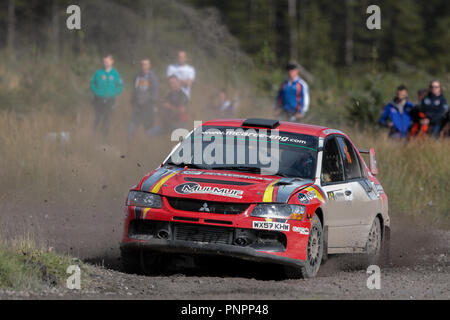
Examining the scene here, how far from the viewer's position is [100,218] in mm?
13719

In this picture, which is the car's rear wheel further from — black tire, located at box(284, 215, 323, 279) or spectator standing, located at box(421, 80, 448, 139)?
spectator standing, located at box(421, 80, 448, 139)

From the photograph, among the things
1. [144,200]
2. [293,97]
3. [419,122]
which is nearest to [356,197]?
[144,200]

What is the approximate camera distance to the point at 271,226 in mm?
8602

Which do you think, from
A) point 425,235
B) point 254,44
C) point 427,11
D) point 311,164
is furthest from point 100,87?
point 427,11

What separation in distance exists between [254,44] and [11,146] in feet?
144

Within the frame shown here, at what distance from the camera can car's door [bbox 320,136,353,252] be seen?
9461 millimetres

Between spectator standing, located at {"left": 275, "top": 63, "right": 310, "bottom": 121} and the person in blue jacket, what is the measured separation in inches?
60.8

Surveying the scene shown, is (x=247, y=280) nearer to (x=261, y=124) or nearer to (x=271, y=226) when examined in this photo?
(x=271, y=226)

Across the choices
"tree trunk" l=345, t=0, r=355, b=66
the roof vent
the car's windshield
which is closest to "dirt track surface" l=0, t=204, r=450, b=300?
the car's windshield

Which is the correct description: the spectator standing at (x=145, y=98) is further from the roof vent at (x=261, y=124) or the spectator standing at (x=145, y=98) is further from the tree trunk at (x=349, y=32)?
the tree trunk at (x=349, y=32)

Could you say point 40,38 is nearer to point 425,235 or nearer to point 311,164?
point 425,235

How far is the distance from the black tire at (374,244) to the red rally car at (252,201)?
0.09 m

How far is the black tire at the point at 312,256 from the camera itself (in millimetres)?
8820

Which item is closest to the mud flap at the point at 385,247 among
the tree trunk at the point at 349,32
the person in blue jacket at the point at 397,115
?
the person in blue jacket at the point at 397,115
